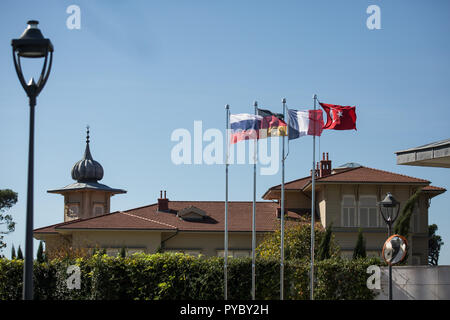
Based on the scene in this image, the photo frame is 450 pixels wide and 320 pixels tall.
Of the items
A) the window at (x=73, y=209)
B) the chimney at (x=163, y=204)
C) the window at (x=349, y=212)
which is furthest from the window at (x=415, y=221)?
the window at (x=73, y=209)

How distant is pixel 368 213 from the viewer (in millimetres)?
44625

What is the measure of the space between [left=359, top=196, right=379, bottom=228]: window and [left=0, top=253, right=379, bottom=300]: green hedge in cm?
1656

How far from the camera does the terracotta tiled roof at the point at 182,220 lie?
4456 cm

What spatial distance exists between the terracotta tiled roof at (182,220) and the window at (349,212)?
13.8 ft

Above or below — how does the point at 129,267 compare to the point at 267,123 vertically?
below

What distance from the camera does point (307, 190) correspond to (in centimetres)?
4734

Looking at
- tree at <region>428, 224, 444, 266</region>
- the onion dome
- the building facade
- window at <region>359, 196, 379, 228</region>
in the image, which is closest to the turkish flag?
the building facade

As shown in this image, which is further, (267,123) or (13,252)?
(13,252)

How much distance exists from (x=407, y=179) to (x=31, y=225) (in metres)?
34.4

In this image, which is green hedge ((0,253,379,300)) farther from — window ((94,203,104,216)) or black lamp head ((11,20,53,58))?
window ((94,203,104,216))

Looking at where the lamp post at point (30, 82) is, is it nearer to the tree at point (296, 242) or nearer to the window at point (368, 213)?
the tree at point (296, 242)
